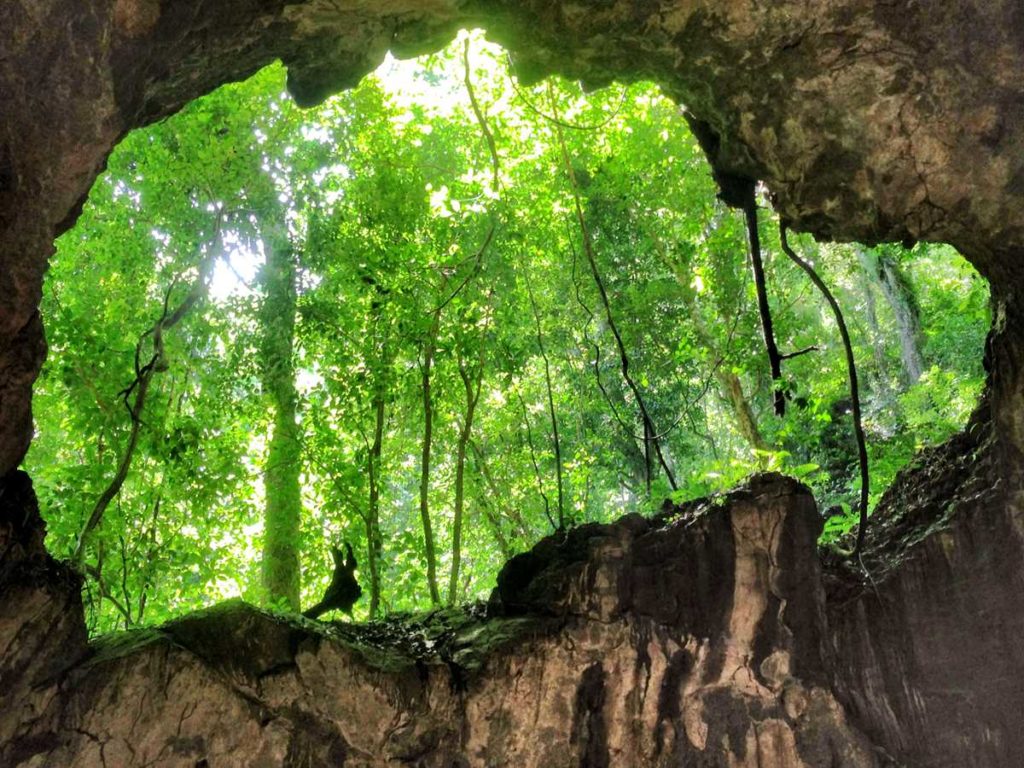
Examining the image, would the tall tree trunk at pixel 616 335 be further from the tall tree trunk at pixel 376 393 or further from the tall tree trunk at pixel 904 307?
the tall tree trunk at pixel 904 307

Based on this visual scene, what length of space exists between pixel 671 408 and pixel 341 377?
18.6ft

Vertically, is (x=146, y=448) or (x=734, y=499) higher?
(x=146, y=448)

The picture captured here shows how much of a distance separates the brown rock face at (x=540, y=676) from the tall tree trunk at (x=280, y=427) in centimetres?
318

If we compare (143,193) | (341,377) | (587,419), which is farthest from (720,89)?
(587,419)

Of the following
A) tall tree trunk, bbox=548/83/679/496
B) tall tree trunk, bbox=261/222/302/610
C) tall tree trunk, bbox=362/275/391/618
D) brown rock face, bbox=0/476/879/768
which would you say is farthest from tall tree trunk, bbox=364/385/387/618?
brown rock face, bbox=0/476/879/768

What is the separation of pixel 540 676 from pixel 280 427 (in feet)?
11.9

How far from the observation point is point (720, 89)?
338 cm

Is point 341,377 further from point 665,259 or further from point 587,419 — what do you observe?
point 587,419

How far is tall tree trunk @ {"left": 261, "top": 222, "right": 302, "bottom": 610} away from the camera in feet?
21.3

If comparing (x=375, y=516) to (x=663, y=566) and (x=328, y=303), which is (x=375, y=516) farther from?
(x=663, y=566)

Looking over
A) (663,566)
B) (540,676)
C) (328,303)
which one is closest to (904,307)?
(328,303)

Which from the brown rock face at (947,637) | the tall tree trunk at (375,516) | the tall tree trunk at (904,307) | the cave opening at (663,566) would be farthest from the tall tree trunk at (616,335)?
the tall tree trunk at (904,307)

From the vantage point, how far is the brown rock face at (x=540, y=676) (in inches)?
115

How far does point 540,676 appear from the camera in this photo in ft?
10.7
